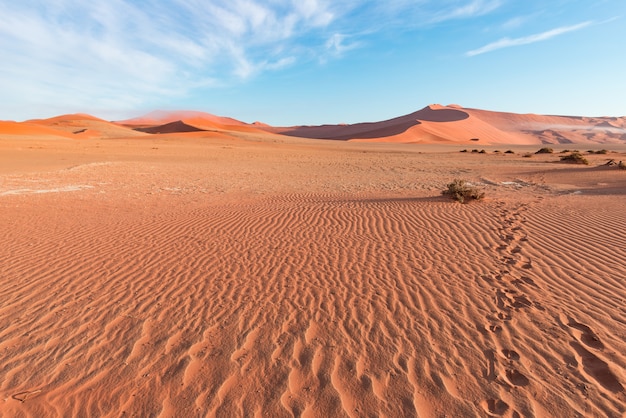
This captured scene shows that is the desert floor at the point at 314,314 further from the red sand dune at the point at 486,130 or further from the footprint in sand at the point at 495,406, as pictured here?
the red sand dune at the point at 486,130

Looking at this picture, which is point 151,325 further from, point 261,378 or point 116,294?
point 261,378

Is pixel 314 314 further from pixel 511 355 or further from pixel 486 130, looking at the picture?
pixel 486 130

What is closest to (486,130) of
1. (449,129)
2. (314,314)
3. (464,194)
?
(449,129)

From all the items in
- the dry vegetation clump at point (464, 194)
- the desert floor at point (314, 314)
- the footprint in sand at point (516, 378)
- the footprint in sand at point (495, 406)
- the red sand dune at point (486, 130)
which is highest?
the footprint in sand at point (495, 406)

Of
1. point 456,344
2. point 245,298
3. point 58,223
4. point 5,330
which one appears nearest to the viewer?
point 456,344

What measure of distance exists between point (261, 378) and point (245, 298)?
1.62 meters

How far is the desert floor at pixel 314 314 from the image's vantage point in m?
3.11

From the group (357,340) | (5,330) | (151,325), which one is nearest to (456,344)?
(357,340)

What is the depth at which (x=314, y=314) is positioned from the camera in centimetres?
443

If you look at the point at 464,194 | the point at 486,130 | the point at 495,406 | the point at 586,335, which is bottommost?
the point at 486,130

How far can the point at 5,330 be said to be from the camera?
13.5ft

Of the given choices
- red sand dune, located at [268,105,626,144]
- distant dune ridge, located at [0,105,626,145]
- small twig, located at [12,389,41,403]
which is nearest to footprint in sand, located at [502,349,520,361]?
small twig, located at [12,389,41,403]

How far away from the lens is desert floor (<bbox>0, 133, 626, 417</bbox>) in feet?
10.2

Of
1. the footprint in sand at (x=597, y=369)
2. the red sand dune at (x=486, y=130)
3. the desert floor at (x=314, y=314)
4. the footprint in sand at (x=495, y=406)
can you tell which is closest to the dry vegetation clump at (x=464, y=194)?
the desert floor at (x=314, y=314)
